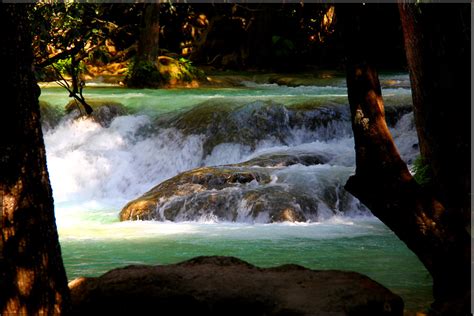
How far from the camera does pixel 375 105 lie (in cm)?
514

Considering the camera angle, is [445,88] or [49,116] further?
[49,116]

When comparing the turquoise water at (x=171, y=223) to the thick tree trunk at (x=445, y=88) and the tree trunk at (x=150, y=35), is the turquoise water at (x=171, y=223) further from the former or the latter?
the tree trunk at (x=150, y=35)

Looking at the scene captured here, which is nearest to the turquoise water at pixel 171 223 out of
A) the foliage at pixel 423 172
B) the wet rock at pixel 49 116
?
the wet rock at pixel 49 116

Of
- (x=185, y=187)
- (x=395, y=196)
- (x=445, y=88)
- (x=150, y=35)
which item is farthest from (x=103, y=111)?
(x=395, y=196)

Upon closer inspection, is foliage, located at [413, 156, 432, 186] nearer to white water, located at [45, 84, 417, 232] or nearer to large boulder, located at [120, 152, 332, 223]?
large boulder, located at [120, 152, 332, 223]

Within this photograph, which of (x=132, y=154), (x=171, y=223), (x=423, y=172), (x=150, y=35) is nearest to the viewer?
(x=423, y=172)

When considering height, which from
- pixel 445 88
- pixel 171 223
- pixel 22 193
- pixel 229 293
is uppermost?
pixel 445 88

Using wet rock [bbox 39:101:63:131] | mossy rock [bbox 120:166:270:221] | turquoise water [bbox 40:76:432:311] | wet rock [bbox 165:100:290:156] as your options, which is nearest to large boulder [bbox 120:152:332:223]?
mossy rock [bbox 120:166:270:221]

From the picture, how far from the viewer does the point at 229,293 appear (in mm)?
4766

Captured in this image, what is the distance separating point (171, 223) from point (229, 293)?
5863 mm

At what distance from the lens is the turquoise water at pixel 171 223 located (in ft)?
27.4

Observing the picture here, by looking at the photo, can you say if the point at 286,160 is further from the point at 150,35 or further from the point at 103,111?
the point at 150,35

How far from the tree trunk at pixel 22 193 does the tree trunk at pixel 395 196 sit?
1.92 m

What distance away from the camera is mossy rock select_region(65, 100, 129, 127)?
615 inches
